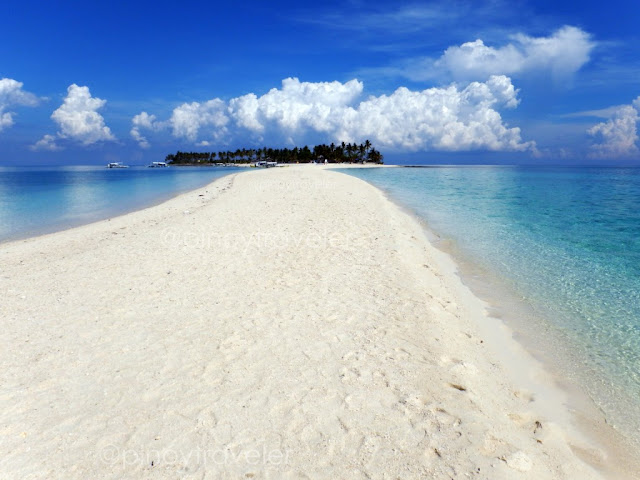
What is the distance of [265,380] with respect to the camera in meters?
4.73

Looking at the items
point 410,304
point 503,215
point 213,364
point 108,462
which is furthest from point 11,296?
point 503,215

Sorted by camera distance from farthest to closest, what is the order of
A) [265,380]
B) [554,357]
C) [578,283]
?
[578,283]
[554,357]
[265,380]

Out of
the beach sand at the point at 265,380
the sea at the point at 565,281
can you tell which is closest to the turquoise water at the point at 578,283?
the sea at the point at 565,281

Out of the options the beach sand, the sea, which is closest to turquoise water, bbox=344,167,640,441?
the sea

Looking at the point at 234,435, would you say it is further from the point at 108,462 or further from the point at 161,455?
the point at 108,462

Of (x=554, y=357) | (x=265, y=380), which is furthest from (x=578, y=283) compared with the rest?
(x=265, y=380)

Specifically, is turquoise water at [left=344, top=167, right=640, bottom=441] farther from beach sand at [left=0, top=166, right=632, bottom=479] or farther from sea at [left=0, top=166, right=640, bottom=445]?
beach sand at [left=0, top=166, right=632, bottom=479]

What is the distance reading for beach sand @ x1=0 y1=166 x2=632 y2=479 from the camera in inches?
141

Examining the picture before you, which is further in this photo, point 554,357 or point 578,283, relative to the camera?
point 578,283

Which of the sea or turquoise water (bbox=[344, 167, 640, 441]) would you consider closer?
turquoise water (bbox=[344, 167, 640, 441])

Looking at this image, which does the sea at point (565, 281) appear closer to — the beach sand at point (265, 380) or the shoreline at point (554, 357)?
the shoreline at point (554, 357)

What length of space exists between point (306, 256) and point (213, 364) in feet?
17.9

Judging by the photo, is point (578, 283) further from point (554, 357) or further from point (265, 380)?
point (265, 380)

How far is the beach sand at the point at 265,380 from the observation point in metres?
3.57
